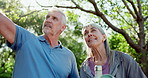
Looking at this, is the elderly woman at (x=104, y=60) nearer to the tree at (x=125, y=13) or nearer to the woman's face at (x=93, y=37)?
the woman's face at (x=93, y=37)

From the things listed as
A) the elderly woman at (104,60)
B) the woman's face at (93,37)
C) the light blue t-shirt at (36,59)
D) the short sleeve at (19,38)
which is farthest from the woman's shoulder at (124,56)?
the short sleeve at (19,38)

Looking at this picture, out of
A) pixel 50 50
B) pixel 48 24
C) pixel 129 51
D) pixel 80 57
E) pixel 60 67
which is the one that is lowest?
pixel 80 57

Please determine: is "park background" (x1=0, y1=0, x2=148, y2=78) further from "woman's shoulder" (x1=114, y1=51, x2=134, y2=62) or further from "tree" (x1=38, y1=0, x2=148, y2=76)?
"woman's shoulder" (x1=114, y1=51, x2=134, y2=62)

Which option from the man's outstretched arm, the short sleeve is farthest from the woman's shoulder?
the man's outstretched arm

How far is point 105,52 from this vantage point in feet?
10.7

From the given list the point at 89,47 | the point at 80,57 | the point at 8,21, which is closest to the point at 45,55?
the point at 8,21

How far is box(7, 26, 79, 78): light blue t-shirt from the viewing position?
2367mm

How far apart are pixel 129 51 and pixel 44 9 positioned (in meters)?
4.70

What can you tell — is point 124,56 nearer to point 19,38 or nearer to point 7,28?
point 19,38

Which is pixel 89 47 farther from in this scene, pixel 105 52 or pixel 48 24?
pixel 48 24

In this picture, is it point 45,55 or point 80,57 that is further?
point 80,57

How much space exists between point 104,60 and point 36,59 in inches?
40.5

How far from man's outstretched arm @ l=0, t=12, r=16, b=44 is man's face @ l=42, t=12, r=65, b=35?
2.16ft

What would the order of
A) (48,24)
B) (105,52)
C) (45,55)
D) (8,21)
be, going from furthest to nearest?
(105,52)
(48,24)
(45,55)
(8,21)
